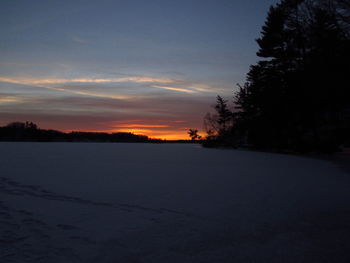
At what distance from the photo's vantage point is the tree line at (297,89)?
11.4 m

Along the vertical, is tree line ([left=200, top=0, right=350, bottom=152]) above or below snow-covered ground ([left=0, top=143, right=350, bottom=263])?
above

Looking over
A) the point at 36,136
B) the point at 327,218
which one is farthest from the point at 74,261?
the point at 36,136

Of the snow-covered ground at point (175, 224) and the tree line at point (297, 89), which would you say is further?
the tree line at point (297, 89)

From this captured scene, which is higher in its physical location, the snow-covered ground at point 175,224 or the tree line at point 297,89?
the tree line at point 297,89

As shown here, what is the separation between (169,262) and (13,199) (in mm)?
4694

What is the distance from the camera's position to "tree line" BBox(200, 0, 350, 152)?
11.4 metres

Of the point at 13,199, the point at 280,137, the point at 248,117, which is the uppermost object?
the point at 248,117

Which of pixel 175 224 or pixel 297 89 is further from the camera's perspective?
pixel 297 89

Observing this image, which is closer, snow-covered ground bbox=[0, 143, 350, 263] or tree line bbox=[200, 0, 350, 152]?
snow-covered ground bbox=[0, 143, 350, 263]

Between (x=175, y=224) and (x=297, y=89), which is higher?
(x=297, y=89)

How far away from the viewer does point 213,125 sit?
170ft

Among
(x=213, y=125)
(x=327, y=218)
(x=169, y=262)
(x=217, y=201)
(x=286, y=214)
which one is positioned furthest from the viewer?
(x=213, y=125)

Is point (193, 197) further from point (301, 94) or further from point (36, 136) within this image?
point (36, 136)

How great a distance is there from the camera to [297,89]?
22891 millimetres
